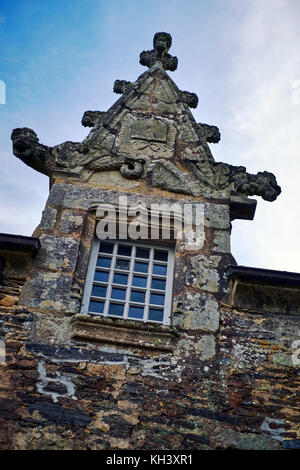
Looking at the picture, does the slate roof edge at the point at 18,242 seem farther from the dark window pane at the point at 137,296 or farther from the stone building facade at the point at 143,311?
the dark window pane at the point at 137,296

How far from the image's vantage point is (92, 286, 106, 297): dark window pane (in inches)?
247

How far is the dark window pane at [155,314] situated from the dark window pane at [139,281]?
0.35 m

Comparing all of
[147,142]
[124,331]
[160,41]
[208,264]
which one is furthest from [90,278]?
[160,41]

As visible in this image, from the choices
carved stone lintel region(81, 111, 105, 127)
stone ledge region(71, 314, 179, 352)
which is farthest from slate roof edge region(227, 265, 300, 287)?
carved stone lintel region(81, 111, 105, 127)

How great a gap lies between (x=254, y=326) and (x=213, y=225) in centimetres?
148

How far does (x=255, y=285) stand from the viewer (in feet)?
20.2

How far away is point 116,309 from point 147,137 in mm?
2750

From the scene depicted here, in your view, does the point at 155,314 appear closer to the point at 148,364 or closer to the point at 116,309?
the point at 116,309

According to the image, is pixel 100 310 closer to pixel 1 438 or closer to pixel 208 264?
pixel 208 264

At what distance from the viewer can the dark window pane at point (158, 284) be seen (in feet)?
21.1

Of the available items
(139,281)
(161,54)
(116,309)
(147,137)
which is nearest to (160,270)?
(139,281)

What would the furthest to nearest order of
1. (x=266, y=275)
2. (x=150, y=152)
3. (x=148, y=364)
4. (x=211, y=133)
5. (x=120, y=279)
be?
(x=211, y=133)
(x=150, y=152)
(x=120, y=279)
(x=266, y=275)
(x=148, y=364)

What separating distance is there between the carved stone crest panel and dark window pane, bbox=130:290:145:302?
211 centimetres

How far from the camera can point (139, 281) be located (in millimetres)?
6457
